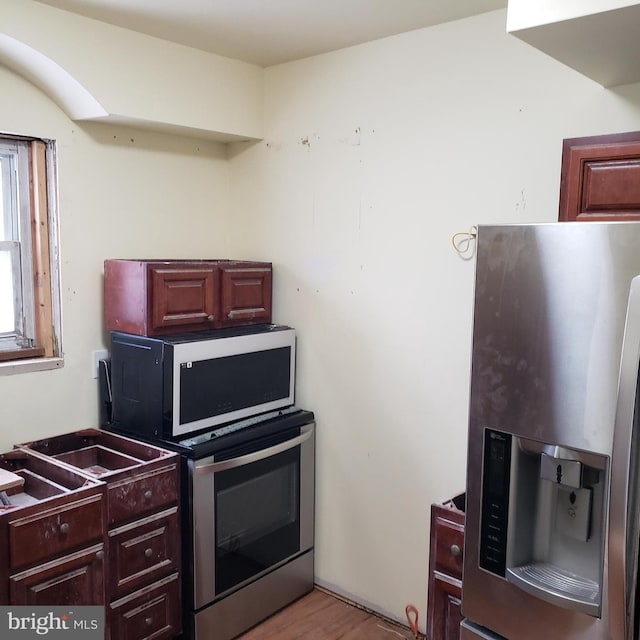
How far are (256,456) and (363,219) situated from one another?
3.63 ft

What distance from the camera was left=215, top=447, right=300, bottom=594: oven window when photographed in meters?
2.66

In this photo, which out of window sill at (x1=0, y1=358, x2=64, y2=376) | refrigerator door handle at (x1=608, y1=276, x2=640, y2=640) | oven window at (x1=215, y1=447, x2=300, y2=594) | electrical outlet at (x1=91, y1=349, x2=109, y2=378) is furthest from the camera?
electrical outlet at (x1=91, y1=349, x2=109, y2=378)

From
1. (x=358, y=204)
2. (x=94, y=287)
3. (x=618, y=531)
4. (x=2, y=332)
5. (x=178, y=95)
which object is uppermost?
(x=178, y=95)

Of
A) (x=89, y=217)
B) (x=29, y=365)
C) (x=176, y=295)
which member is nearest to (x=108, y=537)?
(x=29, y=365)

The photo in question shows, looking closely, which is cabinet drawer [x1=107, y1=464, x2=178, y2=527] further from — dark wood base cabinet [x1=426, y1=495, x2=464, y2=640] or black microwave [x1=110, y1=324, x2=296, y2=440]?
dark wood base cabinet [x1=426, y1=495, x2=464, y2=640]

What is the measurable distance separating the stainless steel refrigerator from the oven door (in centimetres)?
118

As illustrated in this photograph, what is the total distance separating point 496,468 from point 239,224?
207 cm

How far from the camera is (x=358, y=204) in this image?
9.26 feet

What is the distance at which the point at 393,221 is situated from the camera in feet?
8.89

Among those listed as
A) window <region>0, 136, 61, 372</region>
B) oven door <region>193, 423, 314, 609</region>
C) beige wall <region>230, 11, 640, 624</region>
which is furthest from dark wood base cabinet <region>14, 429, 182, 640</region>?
beige wall <region>230, 11, 640, 624</region>

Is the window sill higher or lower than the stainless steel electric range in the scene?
higher

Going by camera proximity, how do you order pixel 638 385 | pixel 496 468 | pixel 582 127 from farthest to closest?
pixel 582 127, pixel 496 468, pixel 638 385

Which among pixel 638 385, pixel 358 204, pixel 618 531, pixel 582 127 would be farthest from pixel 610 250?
pixel 358 204

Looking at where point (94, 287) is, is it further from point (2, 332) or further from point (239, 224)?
point (239, 224)
